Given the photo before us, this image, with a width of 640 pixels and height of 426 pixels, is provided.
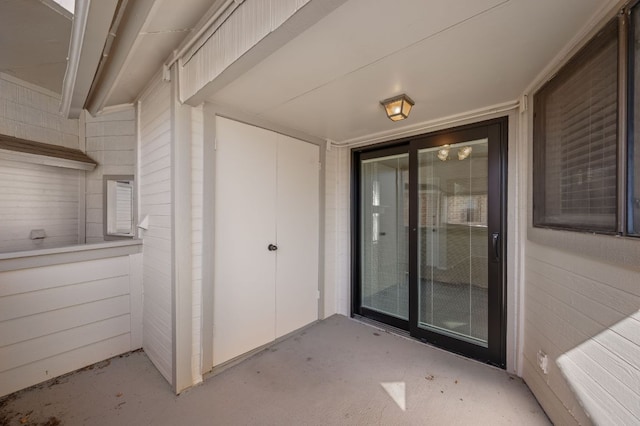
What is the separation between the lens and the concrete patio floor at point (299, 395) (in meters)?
1.65

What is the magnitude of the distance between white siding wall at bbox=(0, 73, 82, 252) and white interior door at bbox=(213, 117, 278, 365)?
8.29 feet

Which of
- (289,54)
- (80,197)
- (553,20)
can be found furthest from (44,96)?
(553,20)

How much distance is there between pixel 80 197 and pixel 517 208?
4.94m

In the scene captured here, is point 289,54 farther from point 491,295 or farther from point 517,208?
point 491,295

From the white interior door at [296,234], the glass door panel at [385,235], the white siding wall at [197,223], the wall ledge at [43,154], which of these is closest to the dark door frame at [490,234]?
the glass door panel at [385,235]

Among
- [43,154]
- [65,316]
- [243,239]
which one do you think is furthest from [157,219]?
[43,154]

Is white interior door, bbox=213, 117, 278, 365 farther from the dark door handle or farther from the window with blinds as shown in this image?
the window with blinds

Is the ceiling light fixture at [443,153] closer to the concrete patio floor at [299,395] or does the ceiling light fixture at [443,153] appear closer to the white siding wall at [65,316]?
the concrete patio floor at [299,395]

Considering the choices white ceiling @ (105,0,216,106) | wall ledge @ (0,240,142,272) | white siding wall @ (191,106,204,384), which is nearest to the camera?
white ceiling @ (105,0,216,106)

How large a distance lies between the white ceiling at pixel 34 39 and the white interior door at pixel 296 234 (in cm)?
208

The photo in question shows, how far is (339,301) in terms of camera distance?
338cm

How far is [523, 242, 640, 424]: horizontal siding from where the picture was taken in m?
1.05

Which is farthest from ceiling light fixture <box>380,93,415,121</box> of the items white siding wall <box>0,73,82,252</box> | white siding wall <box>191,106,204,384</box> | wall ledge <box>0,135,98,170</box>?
white siding wall <box>0,73,82,252</box>

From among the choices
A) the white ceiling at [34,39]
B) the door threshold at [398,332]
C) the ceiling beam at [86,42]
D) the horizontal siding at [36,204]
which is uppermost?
the white ceiling at [34,39]
